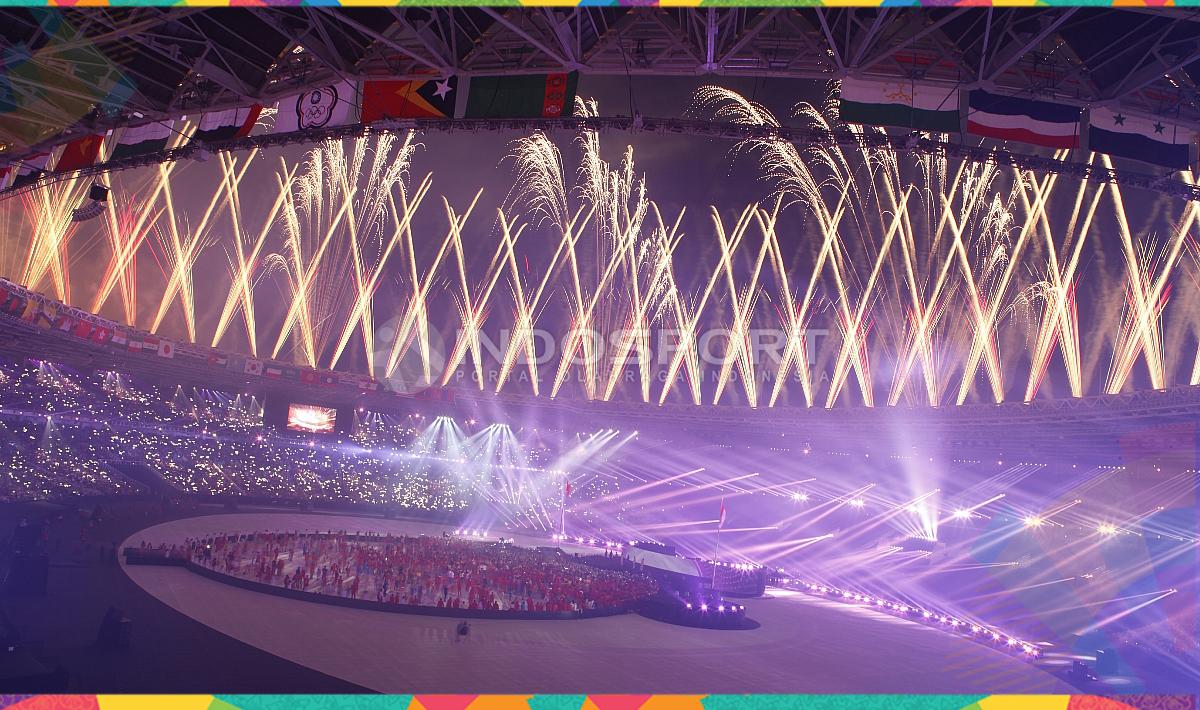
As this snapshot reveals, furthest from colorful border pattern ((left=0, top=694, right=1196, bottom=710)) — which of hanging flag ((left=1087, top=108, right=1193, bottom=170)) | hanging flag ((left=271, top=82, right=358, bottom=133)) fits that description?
hanging flag ((left=271, top=82, right=358, bottom=133))

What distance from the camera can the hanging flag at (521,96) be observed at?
13.3 metres

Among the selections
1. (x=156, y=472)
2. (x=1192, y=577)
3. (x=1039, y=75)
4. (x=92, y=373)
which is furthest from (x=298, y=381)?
(x=1192, y=577)

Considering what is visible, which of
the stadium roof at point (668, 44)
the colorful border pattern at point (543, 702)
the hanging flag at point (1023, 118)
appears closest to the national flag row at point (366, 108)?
the stadium roof at point (668, 44)

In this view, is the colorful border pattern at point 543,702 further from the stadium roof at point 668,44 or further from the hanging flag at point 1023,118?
the hanging flag at point 1023,118

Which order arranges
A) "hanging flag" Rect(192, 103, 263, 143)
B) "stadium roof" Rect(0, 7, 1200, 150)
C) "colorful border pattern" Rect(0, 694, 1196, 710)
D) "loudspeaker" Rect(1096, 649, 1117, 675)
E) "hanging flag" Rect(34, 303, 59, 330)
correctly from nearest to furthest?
"colorful border pattern" Rect(0, 694, 1196, 710) → "stadium roof" Rect(0, 7, 1200, 150) → "hanging flag" Rect(192, 103, 263, 143) → "loudspeaker" Rect(1096, 649, 1117, 675) → "hanging flag" Rect(34, 303, 59, 330)

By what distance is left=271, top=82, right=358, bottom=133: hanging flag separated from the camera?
14.5 meters

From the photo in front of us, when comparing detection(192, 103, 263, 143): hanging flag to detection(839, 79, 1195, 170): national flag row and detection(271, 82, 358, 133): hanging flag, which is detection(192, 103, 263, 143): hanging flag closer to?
detection(271, 82, 358, 133): hanging flag

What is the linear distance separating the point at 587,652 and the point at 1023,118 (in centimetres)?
1603

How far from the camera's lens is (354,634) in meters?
18.1

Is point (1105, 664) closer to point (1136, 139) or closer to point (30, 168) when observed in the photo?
point (1136, 139)

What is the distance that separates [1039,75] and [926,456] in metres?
40.8

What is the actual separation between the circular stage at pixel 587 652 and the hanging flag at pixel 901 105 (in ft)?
42.9

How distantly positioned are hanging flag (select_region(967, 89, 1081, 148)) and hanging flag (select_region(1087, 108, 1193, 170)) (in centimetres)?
45

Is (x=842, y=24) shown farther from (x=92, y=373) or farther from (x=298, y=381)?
(x=92, y=373)
